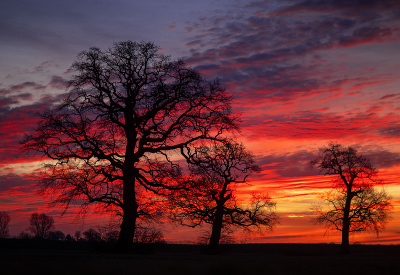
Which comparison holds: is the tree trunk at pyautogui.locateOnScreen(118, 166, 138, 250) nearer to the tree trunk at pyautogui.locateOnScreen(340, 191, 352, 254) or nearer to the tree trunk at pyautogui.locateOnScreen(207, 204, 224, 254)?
the tree trunk at pyautogui.locateOnScreen(207, 204, 224, 254)

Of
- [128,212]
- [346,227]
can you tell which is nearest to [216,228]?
[128,212]

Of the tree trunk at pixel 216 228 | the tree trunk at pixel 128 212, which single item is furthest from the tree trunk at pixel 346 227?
the tree trunk at pixel 128 212

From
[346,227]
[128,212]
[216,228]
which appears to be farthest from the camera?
[346,227]

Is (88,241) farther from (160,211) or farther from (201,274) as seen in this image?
(201,274)

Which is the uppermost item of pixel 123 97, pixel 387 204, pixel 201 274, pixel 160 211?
pixel 123 97

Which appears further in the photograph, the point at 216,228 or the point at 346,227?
the point at 346,227

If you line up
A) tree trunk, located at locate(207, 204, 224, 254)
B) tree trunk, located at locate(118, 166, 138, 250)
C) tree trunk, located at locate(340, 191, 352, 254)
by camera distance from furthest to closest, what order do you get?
1. tree trunk, located at locate(340, 191, 352, 254)
2. tree trunk, located at locate(207, 204, 224, 254)
3. tree trunk, located at locate(118, 166, 138, 250)

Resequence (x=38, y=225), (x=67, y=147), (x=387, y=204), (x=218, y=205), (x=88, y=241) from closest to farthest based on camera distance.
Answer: (x=67, y=147)
(x=88, y=241)
(x=218, y=205)
(x=387, y=204)
(x=38, y=225)

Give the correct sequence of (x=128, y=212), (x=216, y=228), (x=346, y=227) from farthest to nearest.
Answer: (x=346, y=227)
(x=216, y=228)
(x=128, y=212)

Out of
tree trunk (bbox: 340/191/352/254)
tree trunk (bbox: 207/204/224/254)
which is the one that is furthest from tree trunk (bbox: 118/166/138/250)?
tree trunk (bbox: 340/191/352/254)

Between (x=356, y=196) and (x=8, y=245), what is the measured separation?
33.3 metres

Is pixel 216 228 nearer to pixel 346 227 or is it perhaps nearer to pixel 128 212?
pixel 128 212

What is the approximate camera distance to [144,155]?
1212 inches

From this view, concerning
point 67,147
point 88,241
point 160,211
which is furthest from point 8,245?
point 160,211
